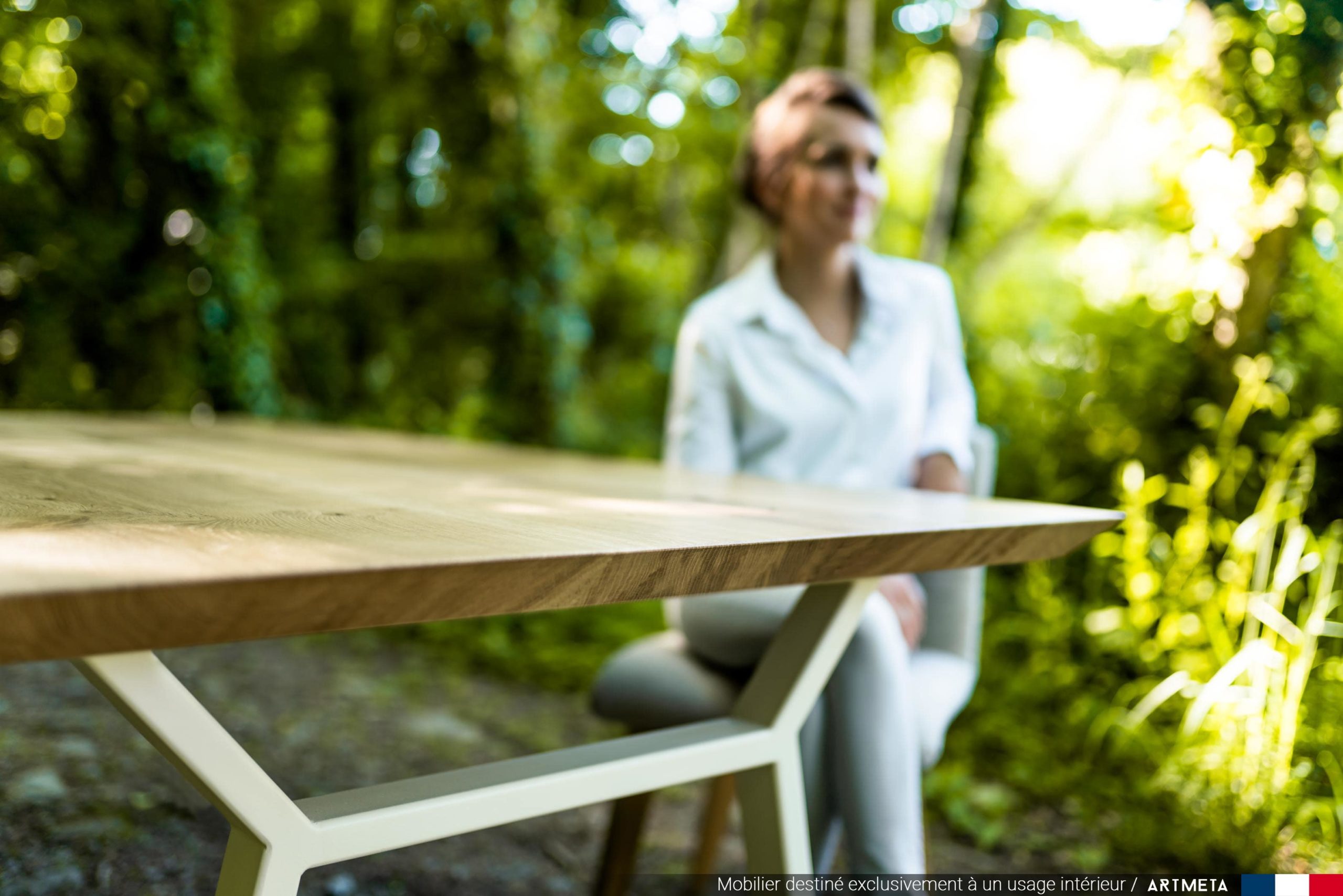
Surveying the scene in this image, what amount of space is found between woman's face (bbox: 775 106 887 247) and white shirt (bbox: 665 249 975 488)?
136 millimetres

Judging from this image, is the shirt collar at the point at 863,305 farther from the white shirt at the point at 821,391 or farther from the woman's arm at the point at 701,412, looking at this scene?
the woman's arm at the point at 701,412

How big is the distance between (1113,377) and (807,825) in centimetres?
189

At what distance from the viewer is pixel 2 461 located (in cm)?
133

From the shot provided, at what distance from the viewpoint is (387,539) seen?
0.80 metres

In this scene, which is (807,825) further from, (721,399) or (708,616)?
(721,399)

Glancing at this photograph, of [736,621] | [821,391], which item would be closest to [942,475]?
[821,391]

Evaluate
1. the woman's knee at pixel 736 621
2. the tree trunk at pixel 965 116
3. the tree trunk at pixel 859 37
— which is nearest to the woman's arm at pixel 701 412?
the woman's knee at pixel 736 621

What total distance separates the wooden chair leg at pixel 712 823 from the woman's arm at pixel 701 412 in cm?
60

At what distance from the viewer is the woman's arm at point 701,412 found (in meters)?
2.02

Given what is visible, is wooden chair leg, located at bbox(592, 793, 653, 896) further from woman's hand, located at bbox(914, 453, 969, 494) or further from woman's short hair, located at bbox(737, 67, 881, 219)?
woman's short hair, located at bbox(737, 67, 881, 219)

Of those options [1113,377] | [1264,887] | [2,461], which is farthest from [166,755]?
[1113,377]

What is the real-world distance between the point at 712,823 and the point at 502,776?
1.10m

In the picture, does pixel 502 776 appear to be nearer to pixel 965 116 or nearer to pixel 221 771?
pixel 221 771

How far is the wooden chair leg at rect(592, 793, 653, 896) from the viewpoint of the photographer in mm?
1795
